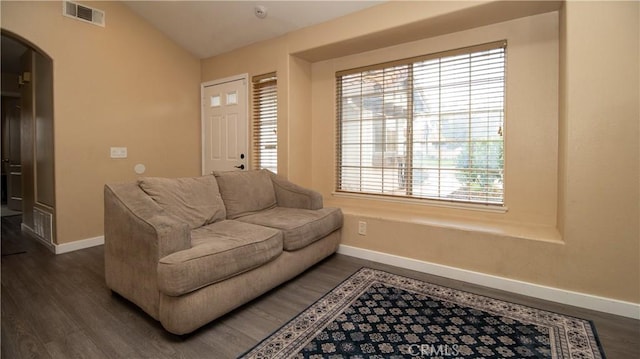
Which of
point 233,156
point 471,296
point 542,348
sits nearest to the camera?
point 542,348

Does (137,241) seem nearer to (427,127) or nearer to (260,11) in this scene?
(260,11)

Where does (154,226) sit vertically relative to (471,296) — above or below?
above

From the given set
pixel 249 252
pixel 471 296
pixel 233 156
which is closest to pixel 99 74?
pixel 233 156

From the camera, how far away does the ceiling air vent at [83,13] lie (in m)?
3.40

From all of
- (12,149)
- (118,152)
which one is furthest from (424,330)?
(12,149)

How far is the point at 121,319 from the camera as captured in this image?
212 centimetres

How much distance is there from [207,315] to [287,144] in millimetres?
2265

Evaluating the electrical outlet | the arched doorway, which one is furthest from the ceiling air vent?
the electrical outlet

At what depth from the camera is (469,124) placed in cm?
309

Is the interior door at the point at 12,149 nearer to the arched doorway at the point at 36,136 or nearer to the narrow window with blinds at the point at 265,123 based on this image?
the arched doorway at the point at 36,136

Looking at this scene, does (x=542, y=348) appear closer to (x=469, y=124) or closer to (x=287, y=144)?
(x=469, y=124)

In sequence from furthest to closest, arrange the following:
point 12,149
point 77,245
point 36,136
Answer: point 12,149 < point 36,136 < point 77,245

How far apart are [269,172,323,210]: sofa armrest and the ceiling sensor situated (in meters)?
1.72

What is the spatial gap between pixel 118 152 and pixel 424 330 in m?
3.80
